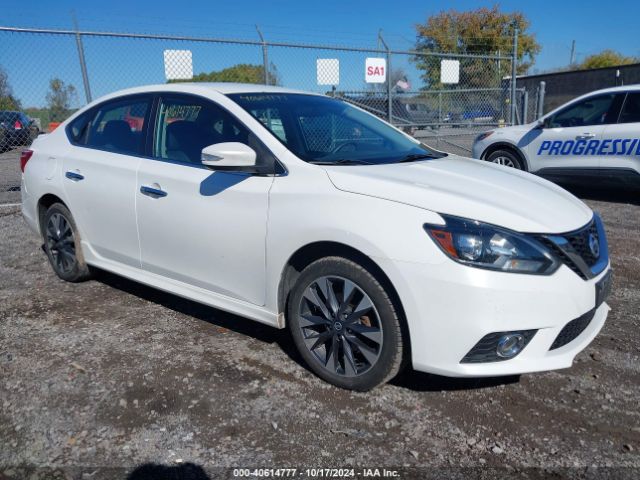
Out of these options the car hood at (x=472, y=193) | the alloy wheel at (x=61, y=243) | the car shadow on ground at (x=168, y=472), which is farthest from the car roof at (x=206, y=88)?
the car shadow on ground at (x=168, y=472)

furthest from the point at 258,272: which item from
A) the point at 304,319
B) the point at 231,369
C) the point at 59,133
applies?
the point at 59,133

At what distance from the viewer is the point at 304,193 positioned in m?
2.91

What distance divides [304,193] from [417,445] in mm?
1359

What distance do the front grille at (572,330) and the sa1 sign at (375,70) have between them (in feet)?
27.4

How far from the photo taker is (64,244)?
4.56 m

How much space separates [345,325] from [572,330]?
3.64 feet

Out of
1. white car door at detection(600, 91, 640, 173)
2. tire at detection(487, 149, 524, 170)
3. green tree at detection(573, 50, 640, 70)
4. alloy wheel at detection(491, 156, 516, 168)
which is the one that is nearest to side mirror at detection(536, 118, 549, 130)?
tire at detection(487, 149, 524, 170)

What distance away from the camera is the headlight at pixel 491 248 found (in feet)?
8.09

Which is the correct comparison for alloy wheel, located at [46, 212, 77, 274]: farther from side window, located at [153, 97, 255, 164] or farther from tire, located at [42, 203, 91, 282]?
side window, located at [153, 97, 255, 164]

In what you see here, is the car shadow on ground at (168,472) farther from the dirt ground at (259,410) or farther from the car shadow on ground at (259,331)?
the car shadow on ground at (259,331)

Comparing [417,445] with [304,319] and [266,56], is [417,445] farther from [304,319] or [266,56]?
[266,56]

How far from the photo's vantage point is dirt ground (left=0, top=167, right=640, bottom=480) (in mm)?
2389

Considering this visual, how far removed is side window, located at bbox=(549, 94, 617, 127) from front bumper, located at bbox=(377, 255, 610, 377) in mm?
5838

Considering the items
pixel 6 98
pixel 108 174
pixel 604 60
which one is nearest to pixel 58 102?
pixel 6 98
